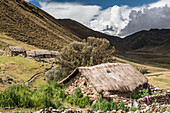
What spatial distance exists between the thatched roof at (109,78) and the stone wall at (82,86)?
0.35m

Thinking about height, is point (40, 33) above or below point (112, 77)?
above

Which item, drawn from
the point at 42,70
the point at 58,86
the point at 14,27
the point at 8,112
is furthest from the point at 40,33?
the point at 8,112

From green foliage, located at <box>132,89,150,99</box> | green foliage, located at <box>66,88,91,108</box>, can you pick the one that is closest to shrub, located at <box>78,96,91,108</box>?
green foliage, located at <box>66,88,91,108</box>

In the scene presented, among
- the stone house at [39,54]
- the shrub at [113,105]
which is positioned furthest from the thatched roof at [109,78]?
the stone house at [39,54]

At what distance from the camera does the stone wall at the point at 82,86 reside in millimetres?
10688

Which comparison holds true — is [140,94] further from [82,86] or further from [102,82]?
[82,86]

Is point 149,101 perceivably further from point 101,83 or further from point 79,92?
point 79,92

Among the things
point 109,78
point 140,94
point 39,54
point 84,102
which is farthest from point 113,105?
point 39,54

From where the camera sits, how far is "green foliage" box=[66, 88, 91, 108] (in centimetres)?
1014

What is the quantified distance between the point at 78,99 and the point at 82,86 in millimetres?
1218

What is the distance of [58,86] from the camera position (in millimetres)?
12828

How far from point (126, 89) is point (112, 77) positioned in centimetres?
140

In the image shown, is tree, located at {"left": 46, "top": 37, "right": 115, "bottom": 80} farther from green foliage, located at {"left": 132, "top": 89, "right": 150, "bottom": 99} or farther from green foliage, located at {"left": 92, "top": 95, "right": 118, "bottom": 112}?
green foliage, located at {"left": 92, "top": 95, "right": 118, "bottom": 112}

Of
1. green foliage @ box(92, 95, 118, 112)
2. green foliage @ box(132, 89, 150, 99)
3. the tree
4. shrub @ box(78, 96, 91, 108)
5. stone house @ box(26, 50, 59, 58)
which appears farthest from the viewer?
stone house @ box(26, 50, 59, 58)
